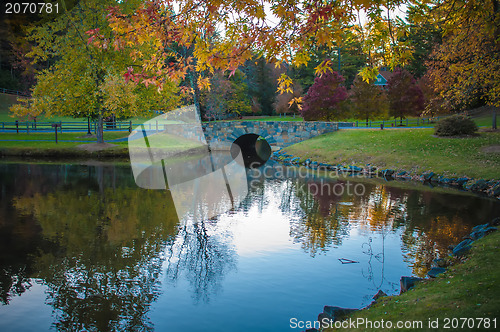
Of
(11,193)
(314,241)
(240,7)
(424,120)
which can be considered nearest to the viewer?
(240,7)

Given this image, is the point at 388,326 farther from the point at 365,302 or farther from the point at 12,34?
the point at 12,34

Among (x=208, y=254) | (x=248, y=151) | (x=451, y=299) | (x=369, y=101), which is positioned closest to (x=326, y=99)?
(x=369, y=101)

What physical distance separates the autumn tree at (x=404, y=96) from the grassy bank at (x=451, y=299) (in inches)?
1451

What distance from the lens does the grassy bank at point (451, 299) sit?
5797 millimetres

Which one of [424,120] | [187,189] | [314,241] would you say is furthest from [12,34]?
[314,241]

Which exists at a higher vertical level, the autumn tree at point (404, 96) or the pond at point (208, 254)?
the autumn tree at point (404, 96)

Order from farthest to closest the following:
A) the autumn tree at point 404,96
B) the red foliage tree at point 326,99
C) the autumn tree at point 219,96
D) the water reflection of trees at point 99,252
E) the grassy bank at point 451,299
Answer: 1. the autumn tree at point 219,96
2. the red foliage tree at point 326,99
3. the autumn tree at point 404,96
4. the water reflection of trees at point 99,252
5. the grassy bank at point 451,299

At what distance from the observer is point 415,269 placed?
9.64 m

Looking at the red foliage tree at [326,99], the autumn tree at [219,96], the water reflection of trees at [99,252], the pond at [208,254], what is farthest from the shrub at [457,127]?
the autumn tree at [219,96]

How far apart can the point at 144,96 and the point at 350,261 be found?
26046 mm

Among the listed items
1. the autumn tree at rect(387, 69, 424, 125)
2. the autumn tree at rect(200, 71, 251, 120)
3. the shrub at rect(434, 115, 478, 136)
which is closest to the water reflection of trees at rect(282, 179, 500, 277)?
the shrub at rect(434, 115, 478, 136)

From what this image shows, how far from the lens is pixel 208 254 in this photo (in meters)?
11.0

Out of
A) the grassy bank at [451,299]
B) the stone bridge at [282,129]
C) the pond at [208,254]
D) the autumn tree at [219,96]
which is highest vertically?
the autumn tree at [219,96]

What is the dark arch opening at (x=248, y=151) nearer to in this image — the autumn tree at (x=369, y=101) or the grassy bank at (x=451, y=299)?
the autumn tree at (x=369, y=101)
